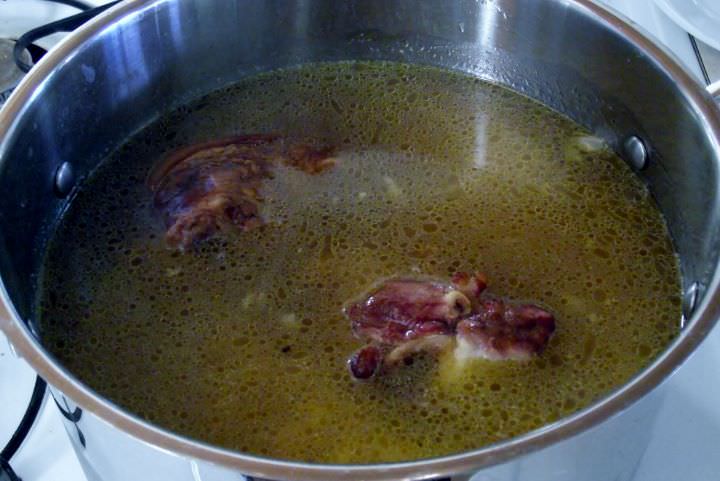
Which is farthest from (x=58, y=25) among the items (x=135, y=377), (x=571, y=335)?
(x=571, y=335)

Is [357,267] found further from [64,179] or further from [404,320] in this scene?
[64,179]

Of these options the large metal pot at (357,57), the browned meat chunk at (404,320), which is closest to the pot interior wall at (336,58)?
the large metal pot at (357,57)

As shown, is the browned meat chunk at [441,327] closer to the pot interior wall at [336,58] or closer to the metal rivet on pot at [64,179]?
the pot interior wall at [336,58]

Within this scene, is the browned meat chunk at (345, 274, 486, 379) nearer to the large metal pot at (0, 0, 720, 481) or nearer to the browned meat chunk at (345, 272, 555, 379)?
the browned meat chunk at (345, 272, 555, 379)

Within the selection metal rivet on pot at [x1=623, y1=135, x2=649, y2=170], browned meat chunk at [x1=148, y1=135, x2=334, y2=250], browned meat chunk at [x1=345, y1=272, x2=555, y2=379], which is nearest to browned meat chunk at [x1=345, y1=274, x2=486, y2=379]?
Answer: browned meat chunk at [x1=345, y1=272, x2=555, y2=379]

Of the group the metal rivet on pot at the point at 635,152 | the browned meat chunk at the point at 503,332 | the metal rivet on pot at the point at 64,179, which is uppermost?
the metal rivet on pot at the point at 635,152

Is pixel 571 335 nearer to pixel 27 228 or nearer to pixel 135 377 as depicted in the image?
pixel 135 377
